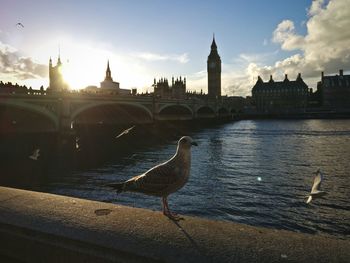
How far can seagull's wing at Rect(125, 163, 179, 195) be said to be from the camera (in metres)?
3.95

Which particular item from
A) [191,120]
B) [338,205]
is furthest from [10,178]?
[191,120]

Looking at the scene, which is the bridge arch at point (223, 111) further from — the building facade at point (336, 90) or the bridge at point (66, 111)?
the bridge at point (66, 111)

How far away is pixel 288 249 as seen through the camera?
2.63m

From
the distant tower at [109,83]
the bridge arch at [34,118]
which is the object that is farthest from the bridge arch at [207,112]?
the bridge arch at [34,118]

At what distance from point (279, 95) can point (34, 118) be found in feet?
430

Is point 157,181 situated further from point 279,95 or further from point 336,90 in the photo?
point 279,95

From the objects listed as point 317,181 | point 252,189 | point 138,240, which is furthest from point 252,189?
point 138,240

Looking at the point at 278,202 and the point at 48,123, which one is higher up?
the point at 48,123

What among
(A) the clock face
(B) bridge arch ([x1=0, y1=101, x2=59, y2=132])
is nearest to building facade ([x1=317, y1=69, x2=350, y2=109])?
(A) the clock face

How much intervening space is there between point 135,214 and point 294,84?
515ft

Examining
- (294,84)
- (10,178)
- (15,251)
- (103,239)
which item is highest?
(294,84)

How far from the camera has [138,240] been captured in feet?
9.23

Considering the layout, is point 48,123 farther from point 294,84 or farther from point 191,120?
point 294,84

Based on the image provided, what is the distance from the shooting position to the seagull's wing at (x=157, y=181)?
3945 mm
